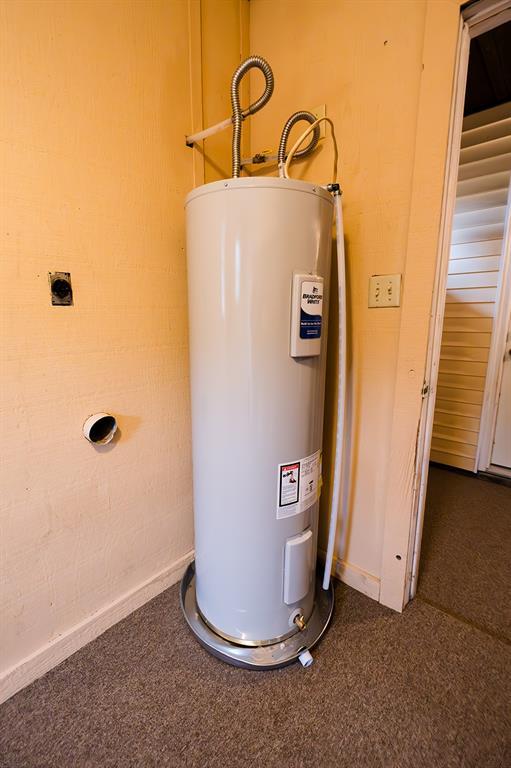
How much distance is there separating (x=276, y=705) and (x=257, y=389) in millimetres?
977

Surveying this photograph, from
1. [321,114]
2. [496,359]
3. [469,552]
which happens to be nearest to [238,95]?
[321,114]

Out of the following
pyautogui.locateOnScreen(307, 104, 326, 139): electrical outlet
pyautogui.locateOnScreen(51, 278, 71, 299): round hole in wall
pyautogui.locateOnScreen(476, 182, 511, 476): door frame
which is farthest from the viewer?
pyautogui.locateOnScreen(476, 182, 511, 476): door frame

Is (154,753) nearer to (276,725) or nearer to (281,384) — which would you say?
(276,725)

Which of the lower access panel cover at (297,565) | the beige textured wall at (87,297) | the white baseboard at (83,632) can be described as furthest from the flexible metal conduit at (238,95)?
the white baseboard at (83,632)

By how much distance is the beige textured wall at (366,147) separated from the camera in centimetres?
109

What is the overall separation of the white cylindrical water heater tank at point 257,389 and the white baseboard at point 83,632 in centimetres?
33

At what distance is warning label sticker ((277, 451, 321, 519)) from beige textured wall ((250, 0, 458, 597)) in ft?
1.17

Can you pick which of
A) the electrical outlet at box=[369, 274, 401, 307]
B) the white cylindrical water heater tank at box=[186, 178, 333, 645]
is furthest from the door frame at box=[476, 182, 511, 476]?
the white cylindrical water heater tank at box=[186, 178, 333, 645]

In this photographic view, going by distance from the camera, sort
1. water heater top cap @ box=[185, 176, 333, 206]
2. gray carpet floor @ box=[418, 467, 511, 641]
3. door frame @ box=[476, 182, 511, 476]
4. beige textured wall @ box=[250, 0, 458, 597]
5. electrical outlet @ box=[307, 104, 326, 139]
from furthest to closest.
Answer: door frame @ box=[476, 182, 511, 476] < gray carpet floor @ box=[418, 467, 511, 641] < electrical outlet @ box=[307, 104, 326, 139] < beige textured wall @ box=[250, 0, 458, 597] < water heater top cap @ box=[185, 176, 333, 206]

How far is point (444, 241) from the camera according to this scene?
1.12 metres

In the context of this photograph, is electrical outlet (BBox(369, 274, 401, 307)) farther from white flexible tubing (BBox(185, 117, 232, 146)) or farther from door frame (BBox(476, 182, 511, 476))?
door frame (BBox(476, 182, 511, 476))

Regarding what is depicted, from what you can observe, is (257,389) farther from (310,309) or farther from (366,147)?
(366,147)

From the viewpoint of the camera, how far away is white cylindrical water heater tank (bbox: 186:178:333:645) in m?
0.92

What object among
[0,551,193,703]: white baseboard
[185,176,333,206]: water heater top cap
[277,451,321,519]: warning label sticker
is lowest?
[0,551,193,703]: white baseboard
